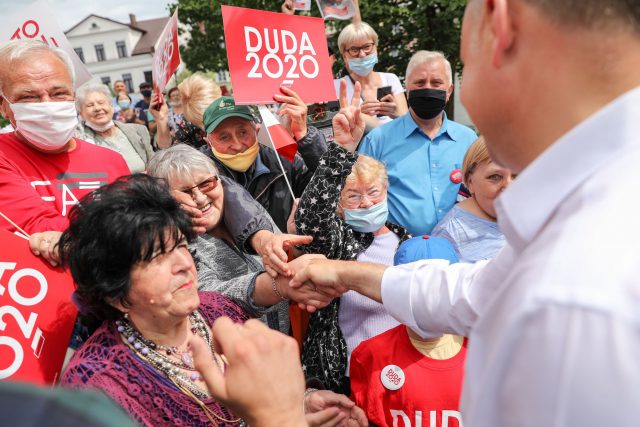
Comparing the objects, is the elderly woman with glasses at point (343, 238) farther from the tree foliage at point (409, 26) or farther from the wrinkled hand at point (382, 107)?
the tree foliage at point (409, 26)

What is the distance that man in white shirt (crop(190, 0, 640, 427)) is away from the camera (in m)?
0.76

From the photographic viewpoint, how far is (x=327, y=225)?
99.9 inches

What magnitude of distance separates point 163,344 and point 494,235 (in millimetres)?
2091

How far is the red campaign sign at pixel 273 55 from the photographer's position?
10.3 ft

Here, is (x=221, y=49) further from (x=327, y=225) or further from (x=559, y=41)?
(x=559, y=41)

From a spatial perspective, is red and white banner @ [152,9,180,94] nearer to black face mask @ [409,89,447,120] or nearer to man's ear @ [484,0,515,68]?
black face mask @ [409,89,447,120]

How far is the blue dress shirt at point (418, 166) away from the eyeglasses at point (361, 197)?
757 mm

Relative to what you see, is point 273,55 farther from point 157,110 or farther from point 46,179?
point 157,110

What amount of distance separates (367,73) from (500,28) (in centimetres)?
419

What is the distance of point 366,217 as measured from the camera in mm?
2879

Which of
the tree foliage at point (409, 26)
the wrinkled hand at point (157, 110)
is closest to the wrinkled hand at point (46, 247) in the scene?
the wrinkled hand at point (157, 110)

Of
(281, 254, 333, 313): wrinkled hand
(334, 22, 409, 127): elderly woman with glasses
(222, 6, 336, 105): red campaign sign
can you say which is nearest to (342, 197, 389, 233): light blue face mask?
(281, 254, 333, 313): wrinkled hand

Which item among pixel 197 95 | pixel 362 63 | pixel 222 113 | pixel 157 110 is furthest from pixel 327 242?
pixel 157 110

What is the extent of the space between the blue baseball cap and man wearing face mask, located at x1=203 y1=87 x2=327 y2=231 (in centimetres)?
103
